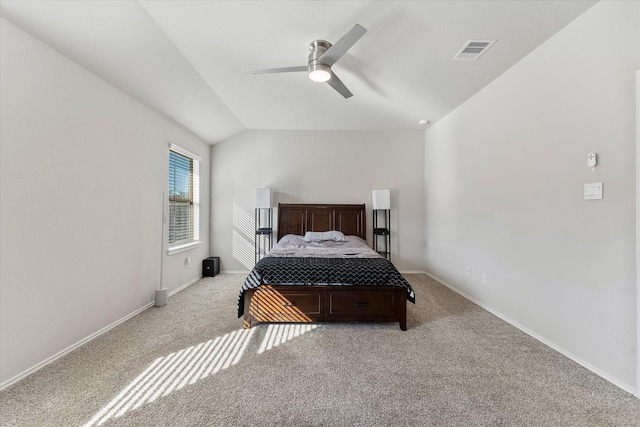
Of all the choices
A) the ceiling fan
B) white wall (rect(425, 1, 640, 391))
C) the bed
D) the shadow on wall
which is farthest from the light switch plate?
the shadow on wall

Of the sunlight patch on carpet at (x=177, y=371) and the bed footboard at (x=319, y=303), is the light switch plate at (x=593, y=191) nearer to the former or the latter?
the bed footboard at (x=319, y=303)

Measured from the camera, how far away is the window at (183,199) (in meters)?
3.79

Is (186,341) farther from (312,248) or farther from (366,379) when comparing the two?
(312,248)

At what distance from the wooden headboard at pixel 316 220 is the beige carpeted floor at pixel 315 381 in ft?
7.29

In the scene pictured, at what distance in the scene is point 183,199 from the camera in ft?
13.5

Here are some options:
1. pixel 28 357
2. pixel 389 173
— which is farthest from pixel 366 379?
pixel 389 173

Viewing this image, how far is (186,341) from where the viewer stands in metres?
2.33

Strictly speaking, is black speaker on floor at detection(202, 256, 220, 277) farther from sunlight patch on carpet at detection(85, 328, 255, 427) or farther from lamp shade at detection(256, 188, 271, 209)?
sunlight patch on carpet at detection(85, 328, 255, 427)

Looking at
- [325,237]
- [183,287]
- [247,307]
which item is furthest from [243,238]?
[247,307]

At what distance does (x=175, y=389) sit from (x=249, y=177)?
3.65 meters

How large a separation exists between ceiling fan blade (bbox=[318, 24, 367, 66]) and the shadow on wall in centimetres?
323

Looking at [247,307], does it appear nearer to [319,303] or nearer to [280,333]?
[280,333]

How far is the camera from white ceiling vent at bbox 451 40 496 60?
7.68ft

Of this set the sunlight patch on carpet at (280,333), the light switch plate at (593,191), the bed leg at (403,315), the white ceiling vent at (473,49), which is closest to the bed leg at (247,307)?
the sunlight patch on carpet at (280,333)
